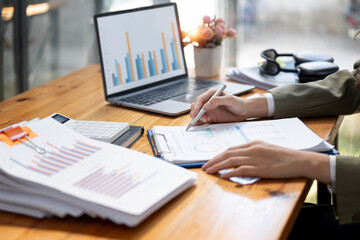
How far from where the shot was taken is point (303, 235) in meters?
1.15

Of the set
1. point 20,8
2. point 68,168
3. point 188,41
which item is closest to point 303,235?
point 68,168

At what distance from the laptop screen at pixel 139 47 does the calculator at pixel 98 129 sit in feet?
0.95

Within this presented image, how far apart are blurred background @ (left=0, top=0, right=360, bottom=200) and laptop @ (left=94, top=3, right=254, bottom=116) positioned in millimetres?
329

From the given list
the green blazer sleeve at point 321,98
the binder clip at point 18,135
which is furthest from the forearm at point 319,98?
the binder clip at point 18,135

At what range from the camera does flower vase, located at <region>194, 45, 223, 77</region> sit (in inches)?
63.1

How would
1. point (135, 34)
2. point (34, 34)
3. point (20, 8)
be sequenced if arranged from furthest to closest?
1. point (34, 34)
2. point (20, 8)
3. point (135, 34)

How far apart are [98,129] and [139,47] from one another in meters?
0.48

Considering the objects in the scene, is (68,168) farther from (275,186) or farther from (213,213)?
(275,186)

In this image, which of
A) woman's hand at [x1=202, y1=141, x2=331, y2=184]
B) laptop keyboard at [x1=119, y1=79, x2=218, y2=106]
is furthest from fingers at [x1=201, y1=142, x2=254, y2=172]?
laptop keyboard at [x1=119, y1=79, x2=218, y2=106]

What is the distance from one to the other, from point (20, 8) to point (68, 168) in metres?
1.64

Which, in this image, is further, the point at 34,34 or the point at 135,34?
the point at 34,34

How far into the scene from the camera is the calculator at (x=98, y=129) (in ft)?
3.29

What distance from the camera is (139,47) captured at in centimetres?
143

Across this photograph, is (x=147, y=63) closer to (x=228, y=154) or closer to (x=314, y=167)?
(x=228, y=154)
